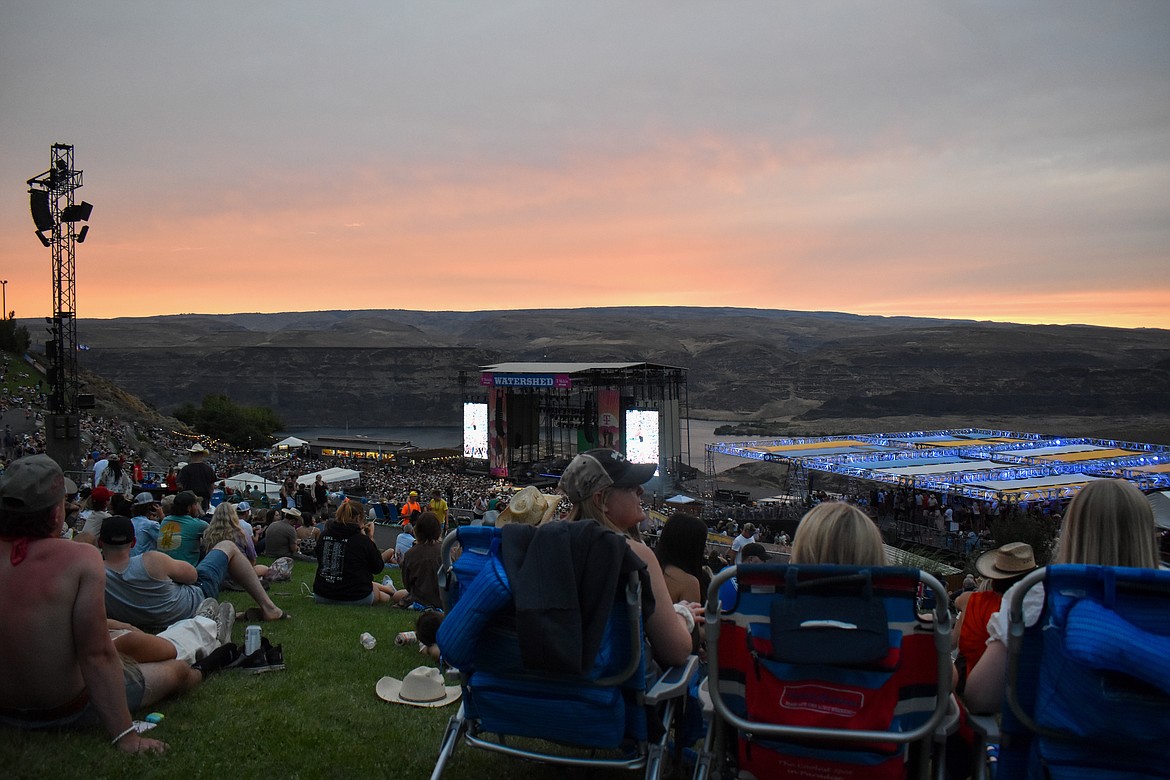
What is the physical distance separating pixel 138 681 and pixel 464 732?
1.73 m

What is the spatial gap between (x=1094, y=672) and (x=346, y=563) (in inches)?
237

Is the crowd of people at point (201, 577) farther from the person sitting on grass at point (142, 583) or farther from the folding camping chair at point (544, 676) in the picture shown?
the folding camping chair at point (544, 676)

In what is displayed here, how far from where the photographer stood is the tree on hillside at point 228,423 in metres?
72.8

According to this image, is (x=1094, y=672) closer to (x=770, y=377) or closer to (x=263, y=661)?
(x=263, y=661)

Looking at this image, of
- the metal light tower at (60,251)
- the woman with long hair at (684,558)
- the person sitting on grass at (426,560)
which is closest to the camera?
the woman with long hair at (684,558)

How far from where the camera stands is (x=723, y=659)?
2.86 meters

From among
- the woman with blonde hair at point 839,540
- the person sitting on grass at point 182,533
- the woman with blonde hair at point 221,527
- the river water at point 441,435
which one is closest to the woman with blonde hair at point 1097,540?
the woman with blonde hair at point 839,540

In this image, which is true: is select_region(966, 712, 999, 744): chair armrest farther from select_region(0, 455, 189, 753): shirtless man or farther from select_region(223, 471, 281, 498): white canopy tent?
select_region(223, 471, 281, 498): white canopy tent

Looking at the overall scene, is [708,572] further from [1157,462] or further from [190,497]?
[1157,462]

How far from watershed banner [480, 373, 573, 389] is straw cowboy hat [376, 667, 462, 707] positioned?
111 ft

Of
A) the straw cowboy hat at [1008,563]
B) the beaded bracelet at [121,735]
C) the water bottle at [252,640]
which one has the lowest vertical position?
the water bottle at [252,640]

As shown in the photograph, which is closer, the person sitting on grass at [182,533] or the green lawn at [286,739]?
the green lawn at [286,739]

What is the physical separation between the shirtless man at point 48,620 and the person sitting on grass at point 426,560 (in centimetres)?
359

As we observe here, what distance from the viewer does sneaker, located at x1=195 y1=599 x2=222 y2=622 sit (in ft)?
17.3
